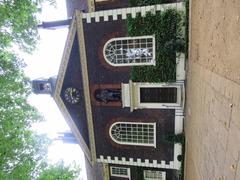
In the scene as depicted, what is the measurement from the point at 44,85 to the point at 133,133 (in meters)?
7.52

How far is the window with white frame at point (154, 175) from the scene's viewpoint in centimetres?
1737

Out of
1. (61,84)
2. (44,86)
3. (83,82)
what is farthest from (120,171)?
(44,86)

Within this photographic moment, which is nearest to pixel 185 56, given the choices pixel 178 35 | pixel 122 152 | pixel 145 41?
pixel 178 35

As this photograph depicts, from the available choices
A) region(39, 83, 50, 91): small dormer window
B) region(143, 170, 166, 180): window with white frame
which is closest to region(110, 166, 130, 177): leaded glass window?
region(143, 170, 166, 180): window with white frame

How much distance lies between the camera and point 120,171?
18.4m

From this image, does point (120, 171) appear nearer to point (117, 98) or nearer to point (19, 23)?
point (117, 98)

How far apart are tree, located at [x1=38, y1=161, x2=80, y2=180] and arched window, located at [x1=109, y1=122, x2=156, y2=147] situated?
10.9 ft

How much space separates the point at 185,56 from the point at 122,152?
6897mm

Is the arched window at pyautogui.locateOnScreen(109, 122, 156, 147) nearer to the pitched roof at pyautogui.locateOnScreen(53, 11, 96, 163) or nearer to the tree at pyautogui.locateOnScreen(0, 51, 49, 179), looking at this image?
the pitched roof at pyautogui.locateOnScreen(53, 11, 96, 163)

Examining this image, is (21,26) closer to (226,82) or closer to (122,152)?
(122,152)

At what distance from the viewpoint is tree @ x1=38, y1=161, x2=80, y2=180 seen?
15.2 metres

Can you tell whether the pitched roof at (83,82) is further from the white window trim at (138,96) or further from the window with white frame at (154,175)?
the window with white frame at (154,175)

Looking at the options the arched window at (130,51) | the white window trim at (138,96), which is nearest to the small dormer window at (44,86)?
the arched window at (130,51)

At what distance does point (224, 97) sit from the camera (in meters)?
5.39
